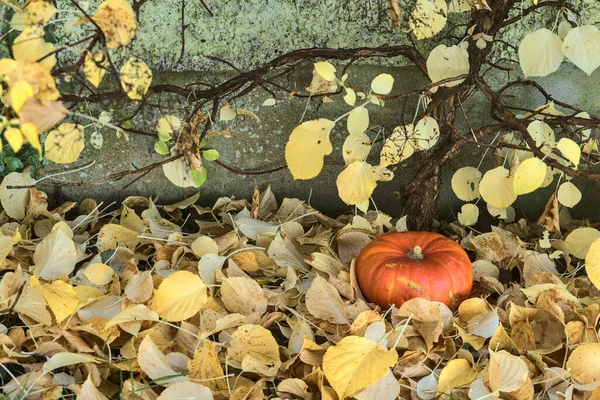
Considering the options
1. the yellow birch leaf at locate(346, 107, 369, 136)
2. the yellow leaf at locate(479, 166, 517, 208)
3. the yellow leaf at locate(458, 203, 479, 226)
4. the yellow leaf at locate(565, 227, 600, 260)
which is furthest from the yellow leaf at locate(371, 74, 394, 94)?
the yellow leaf at locate(565, 227, 600, 260)

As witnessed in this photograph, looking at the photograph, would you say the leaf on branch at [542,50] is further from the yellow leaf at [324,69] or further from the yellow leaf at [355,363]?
the yellow leaf at [355,363]

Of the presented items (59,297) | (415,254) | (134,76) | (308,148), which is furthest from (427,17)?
(59,297)

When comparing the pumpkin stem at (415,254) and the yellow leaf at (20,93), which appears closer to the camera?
the yellow leaf at (20,93)

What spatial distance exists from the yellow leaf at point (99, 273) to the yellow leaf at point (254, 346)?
27 cm

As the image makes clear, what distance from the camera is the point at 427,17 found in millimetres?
1139

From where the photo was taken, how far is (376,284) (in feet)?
3.72

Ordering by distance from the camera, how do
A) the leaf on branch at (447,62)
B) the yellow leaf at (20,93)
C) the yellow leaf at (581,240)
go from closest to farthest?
the yellow leaf at (20,93) < the leaf on branch at (447,62) < the yellow leaf at (581,240)

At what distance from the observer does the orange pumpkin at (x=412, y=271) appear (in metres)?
1.11

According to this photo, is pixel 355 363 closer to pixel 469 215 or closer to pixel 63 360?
pixel 63 360

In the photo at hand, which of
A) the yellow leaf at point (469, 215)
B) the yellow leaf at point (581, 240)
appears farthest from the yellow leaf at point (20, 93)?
the yellow leaf at point (581, 240)

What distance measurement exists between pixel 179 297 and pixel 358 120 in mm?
426

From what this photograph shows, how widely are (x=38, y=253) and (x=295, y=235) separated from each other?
0.48 metres

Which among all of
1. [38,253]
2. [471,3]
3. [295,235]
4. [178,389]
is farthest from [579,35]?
[38,253]

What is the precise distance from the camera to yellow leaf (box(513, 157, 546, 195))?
110 cm
